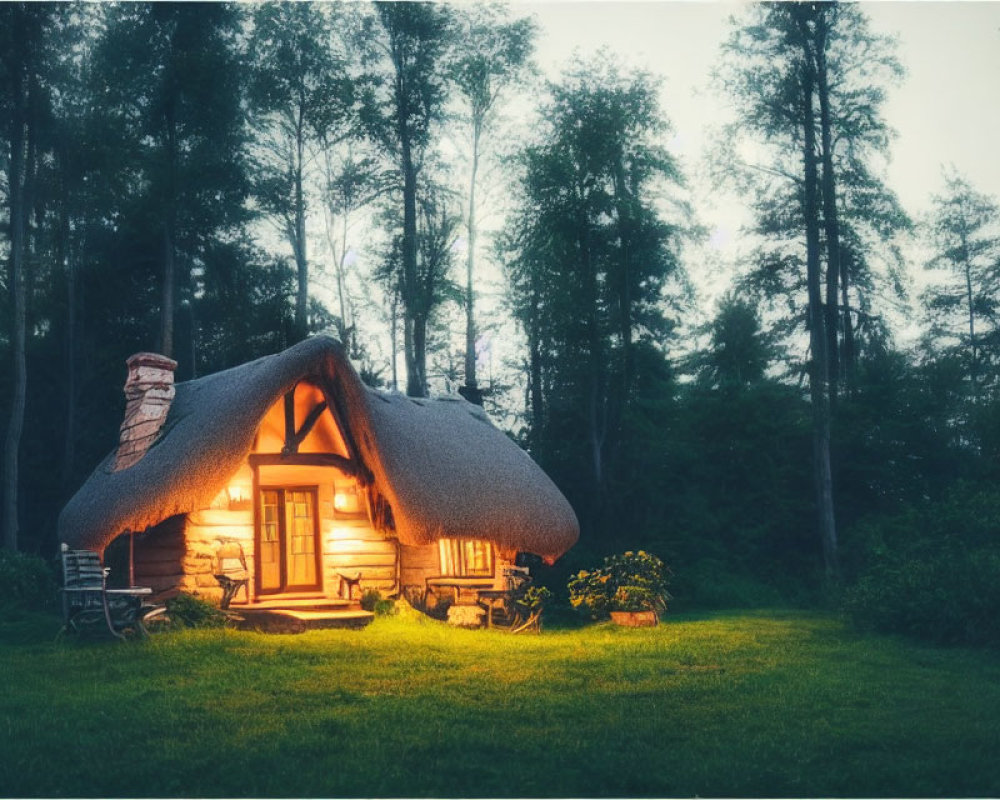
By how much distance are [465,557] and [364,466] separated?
259 centimetres

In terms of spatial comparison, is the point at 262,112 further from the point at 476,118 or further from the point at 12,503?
the point at 12,503

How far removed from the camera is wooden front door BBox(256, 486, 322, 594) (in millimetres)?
16000

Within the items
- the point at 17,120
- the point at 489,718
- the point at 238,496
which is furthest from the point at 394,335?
the point at 489,718

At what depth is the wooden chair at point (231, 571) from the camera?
14.5 meters

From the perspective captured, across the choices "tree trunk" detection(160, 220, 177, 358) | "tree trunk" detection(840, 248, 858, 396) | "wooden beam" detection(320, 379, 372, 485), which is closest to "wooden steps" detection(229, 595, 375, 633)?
"wooden beam" detection(320, 379, 372, 485)

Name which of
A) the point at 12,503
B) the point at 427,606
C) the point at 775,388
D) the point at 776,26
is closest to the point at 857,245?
the point at 775,388

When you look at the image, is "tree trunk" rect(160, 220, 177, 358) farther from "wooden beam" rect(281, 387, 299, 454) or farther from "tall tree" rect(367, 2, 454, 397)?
"wooden beam" rect(281, 387, 299, 454)

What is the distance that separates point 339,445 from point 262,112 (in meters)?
14.2

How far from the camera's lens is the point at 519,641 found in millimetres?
13781

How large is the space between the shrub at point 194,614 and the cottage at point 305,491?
56cm

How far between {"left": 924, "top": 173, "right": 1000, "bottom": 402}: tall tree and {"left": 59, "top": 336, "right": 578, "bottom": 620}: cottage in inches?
748

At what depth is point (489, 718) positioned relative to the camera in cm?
805

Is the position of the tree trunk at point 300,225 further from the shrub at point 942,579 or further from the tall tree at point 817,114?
the shrub at point 942,579

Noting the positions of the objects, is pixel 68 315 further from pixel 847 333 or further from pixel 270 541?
pixel 847 333
